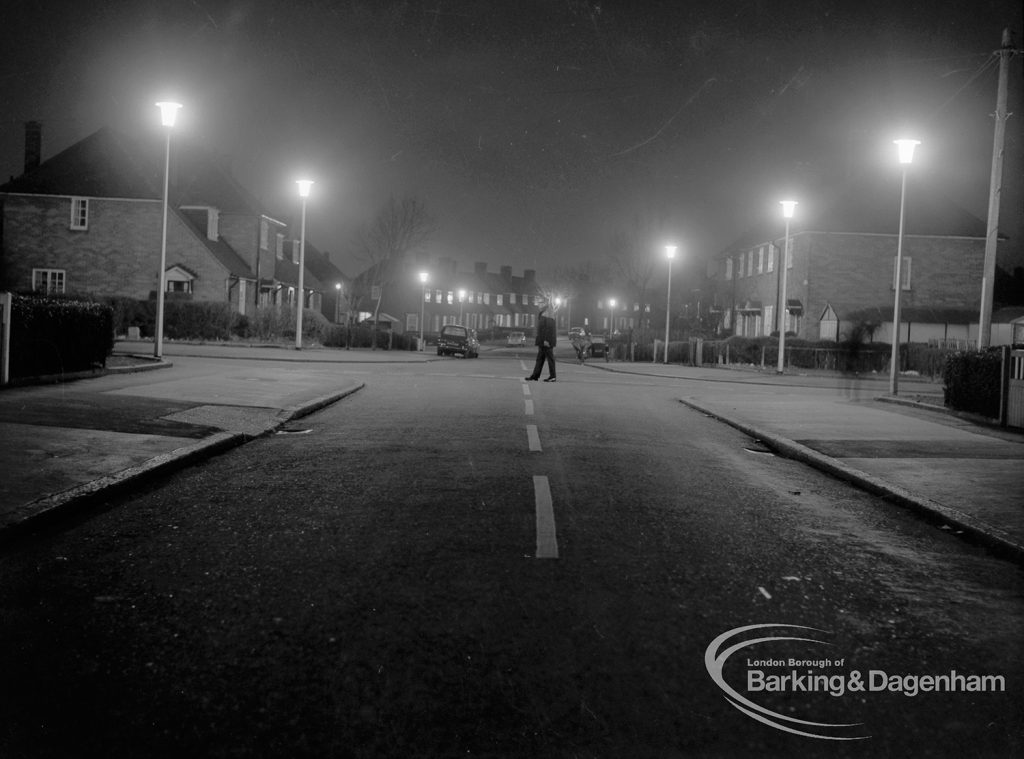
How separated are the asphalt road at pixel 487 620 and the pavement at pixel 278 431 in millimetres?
364

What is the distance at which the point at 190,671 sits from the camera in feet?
11.6

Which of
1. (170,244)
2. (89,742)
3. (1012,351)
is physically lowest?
(89,742)

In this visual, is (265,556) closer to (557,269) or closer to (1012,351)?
(1012,351)

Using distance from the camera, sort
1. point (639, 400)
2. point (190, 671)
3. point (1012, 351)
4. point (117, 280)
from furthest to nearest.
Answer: point (117, 280), point (639, 400), point (1012, 351), point (190, 671)

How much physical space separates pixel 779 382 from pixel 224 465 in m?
20.1

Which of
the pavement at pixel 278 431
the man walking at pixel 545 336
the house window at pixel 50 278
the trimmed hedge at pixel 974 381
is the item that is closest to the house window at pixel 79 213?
the house window at pixel 50 278

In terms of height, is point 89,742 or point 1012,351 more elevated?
point 1012,351

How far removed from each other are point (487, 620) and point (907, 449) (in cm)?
826

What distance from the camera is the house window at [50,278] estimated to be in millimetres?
46156

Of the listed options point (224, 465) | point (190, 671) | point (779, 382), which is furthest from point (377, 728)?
point (779, 382)

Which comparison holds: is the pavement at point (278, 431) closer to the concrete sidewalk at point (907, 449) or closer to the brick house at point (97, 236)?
the concrete sidewalk at point (907, 449)

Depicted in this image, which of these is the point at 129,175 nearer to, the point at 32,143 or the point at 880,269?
the point at 32,143

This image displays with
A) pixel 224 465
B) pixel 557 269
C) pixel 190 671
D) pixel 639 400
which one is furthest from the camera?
pixel 557 269

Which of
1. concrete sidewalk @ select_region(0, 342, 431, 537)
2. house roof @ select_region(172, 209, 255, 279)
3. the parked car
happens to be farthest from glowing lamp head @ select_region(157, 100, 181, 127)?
house roof @ select_region(172, 209, 255, 279)
